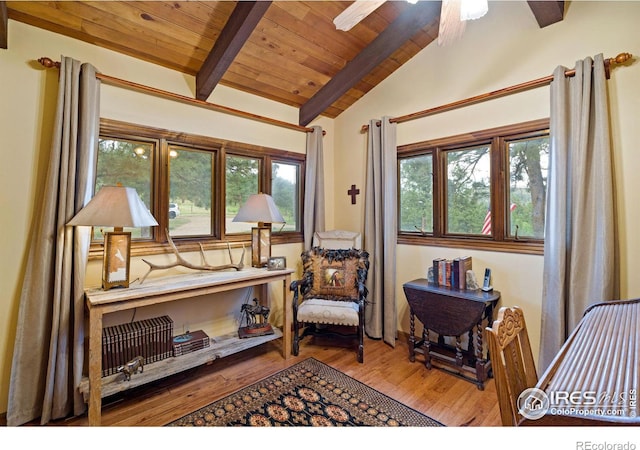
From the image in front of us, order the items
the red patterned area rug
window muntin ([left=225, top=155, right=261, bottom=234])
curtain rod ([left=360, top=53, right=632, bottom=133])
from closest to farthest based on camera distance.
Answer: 1. the red patterned area rug
2. curtain rod ([left=360, top=53, right=632, bottom=133])
3. window muntin ([left=225, top=155, right=261, bottom=234])

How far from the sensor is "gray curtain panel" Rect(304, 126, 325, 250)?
3.18 metres

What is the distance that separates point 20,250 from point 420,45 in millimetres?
3518

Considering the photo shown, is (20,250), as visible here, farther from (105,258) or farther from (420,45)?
(420,45)

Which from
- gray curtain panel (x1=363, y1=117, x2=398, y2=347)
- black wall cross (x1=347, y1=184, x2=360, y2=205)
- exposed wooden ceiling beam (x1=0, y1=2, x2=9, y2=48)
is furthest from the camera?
black wall cross (x1=347, y1=184, x2=360, y2=205)

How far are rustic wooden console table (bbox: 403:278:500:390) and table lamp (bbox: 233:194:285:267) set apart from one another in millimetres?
1286

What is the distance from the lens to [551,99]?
2.05 meters

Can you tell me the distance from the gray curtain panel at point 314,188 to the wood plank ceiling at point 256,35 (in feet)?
1.21

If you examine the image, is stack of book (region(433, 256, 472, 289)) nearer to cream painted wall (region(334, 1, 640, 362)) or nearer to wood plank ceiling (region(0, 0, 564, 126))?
cream painted wall (region(334, 1, 640, 362))

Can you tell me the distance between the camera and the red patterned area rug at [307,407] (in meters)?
1.78

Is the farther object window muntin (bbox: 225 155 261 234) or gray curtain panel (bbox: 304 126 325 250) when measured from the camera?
gray curtain panel (bbox: 304 126 325 250)

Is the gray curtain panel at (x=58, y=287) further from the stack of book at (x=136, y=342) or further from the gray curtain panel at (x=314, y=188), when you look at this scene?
the gray curtain panel at (x=314, y=188)

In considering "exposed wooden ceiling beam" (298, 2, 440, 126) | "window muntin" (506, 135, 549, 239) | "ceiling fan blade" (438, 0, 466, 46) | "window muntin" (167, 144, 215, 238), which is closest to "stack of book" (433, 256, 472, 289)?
"window muntin" (506, 135, 549, 239)
